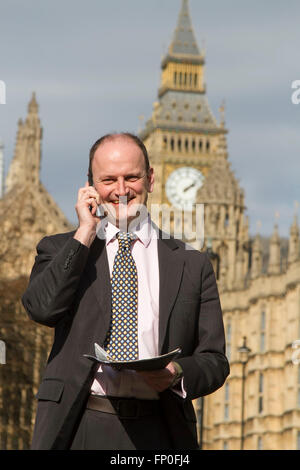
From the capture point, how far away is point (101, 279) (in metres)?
7.95

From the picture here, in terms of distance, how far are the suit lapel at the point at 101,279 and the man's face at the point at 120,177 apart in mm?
210

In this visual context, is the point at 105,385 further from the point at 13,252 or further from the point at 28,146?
the point at 28,146

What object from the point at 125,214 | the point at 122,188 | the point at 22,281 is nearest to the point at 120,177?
the point at 122,188

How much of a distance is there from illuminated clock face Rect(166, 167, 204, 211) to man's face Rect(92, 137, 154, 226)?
415 feet

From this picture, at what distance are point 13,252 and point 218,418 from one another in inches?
635

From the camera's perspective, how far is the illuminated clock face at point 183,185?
13525 centimetres

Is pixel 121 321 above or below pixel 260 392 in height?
below

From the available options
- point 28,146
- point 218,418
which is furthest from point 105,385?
point 28,146

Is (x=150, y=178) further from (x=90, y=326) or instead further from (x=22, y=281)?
(x=22, y=281)

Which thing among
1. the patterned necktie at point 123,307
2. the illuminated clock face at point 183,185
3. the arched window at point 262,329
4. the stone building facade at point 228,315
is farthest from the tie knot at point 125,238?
the illuminated clock face at point 183,185

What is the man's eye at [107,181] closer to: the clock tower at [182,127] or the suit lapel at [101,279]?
the suit lapel at [101,279]

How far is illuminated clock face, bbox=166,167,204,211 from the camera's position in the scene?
135250 millimetres

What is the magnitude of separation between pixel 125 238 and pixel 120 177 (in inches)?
14.6
